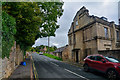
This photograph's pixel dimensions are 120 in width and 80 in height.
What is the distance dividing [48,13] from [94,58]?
31.9 feet

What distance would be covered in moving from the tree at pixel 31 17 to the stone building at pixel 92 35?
5.71m

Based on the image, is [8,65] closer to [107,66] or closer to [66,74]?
[66,74]

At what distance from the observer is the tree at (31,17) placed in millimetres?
7473

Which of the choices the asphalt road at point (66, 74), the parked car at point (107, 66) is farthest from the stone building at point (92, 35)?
the asphalt road at point (66, 74)

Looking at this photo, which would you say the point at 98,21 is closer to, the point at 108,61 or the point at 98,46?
the point at 98,46

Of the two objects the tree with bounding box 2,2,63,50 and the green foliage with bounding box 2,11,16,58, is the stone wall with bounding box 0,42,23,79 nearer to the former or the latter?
the green foliage with bounding box 2,11,16,58

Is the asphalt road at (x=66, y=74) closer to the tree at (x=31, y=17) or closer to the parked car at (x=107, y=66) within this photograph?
the parked car at (x=107, y=66)

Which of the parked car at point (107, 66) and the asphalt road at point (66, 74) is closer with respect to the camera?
the parked car at point (107, 66)

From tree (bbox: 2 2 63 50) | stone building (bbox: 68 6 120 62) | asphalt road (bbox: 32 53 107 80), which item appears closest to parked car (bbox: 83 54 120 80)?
asphalt road (bbox: 32 53 107 80)

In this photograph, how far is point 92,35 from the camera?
48.9 ft

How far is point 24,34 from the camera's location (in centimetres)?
980

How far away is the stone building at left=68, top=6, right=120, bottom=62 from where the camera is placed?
14188 mm

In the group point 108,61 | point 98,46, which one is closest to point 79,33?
point 98,46

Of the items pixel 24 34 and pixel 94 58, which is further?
pixel 24 34
